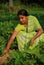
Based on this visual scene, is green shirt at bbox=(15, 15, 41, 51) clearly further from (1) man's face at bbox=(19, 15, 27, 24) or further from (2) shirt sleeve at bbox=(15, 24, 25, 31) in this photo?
(1) man's face at bbox=(19, 15, 27, 24)


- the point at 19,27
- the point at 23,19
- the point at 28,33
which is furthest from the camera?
the point at 28,33

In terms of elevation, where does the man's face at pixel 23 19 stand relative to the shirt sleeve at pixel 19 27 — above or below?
above

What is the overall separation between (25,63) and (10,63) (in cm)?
27

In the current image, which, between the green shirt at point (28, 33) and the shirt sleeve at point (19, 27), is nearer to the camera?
the shirt sleeve at point (19, 27)

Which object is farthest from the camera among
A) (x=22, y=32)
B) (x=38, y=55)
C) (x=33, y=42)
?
(x=22, y=32)

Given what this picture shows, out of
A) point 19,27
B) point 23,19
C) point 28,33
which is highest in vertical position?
point 23,19

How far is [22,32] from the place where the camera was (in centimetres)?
596

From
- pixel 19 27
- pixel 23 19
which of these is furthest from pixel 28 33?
pixel 23 19

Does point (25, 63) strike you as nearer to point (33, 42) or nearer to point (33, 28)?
point (33, 42)

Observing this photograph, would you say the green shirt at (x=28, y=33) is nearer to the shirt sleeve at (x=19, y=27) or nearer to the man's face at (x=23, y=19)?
the shirt sleeve at (x=19, y=27)

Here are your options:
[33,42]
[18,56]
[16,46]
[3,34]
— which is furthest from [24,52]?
[3,34]

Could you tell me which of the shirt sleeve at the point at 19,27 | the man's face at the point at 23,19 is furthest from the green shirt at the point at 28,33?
the man's face at the point at 23,19

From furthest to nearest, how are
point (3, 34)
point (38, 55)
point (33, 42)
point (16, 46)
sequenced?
point (3, 34), point (16, 46), point (33, 42), point (38, 55)

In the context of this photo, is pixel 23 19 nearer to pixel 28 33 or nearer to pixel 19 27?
pixel 19 27
